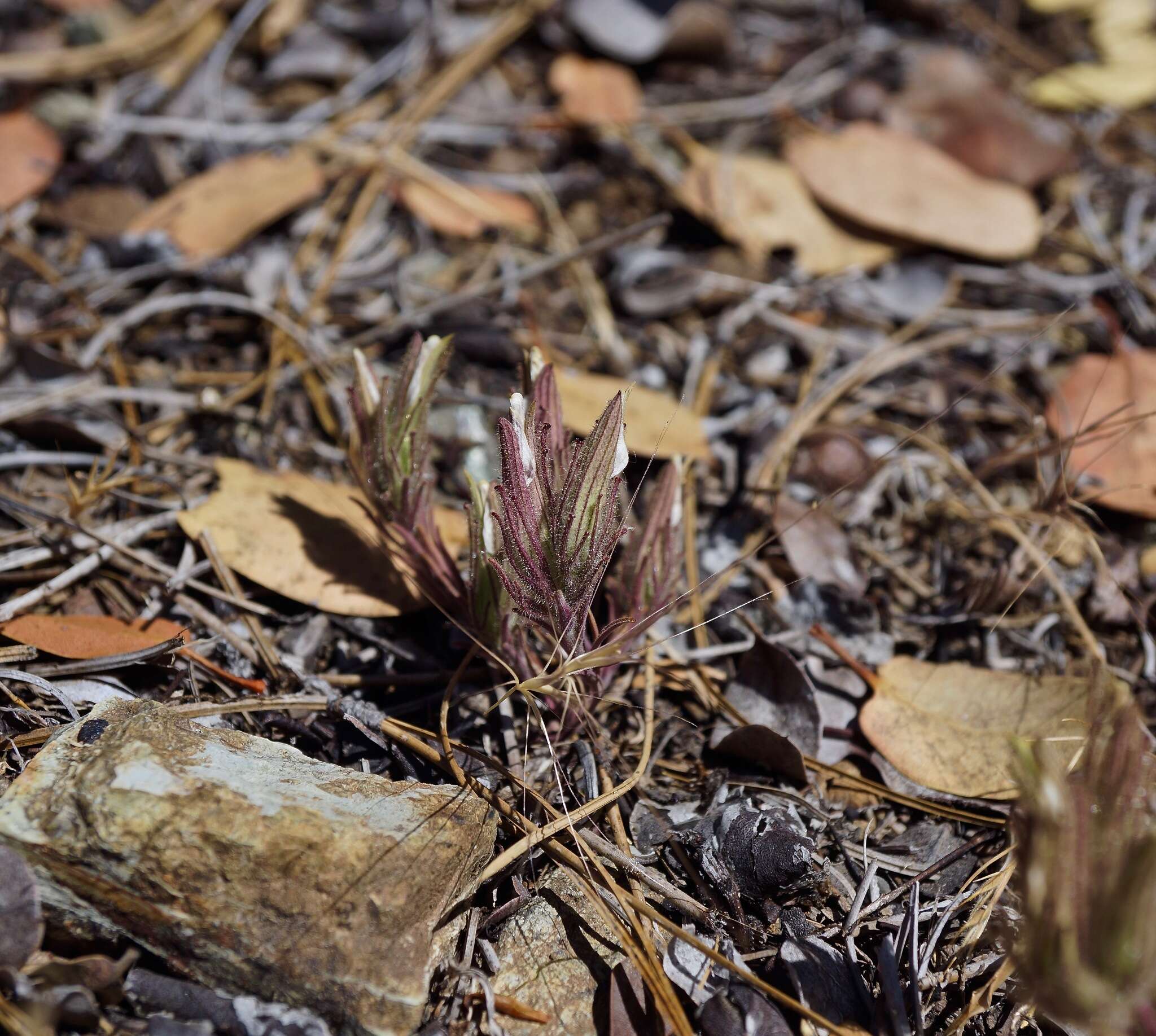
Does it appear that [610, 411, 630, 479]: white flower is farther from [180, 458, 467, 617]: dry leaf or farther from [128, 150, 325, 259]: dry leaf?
[128, 150, 325, 259]: dry leaf

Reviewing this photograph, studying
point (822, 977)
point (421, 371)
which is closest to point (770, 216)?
point (421, 371)

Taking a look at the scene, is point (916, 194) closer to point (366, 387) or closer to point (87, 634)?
point (366, 387)

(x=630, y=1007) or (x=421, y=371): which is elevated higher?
(x=421, y=371)

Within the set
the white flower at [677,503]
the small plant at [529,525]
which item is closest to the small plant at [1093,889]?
the small plant at [529,525]

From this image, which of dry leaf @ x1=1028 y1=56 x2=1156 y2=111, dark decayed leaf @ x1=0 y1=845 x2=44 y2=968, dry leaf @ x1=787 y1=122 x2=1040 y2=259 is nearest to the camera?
dark decayed leaf @ x1=0 y1=845 x2=44 y2=968

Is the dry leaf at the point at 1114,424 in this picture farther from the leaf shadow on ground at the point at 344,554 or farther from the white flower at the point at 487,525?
the leaf shadow on ground at the point at 344,554

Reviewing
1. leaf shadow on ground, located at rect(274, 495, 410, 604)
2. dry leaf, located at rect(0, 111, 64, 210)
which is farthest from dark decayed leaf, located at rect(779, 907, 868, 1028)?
dry leaf, located at rect(0, 111, 64, 210)

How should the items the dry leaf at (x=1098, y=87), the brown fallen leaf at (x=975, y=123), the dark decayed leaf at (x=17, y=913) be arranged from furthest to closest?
1. the dry leaf at (x=1098, y=87)
2. the brown fallen leaf at (x=975, y=123)
3. the dark decayed leaf at (x=17, y=913)
